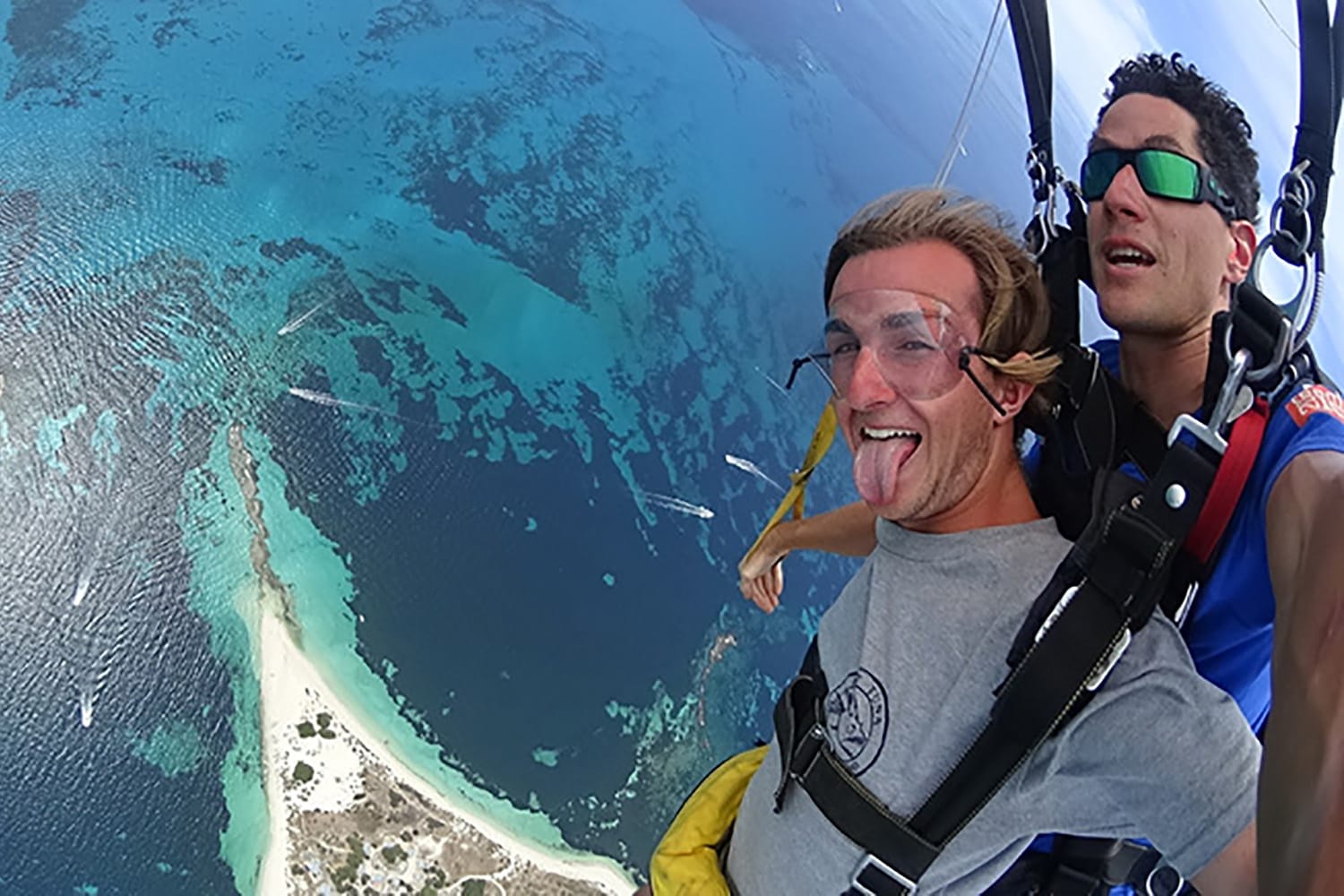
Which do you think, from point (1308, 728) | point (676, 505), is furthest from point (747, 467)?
point (1308, 728)

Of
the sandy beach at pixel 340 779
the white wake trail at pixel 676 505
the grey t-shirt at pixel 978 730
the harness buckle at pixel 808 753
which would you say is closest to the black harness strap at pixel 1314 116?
the grey t-shirt at pixel 978 730

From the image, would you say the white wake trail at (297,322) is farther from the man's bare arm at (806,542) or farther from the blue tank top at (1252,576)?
the blue tank top at (1252,576)

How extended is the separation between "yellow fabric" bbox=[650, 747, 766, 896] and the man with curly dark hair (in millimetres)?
399

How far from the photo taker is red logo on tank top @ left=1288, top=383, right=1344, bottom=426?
2.09ft

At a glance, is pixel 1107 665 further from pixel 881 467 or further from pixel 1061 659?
pixel 881 467

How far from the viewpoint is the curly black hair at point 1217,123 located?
0.99 meters

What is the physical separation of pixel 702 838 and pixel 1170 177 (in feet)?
3.51

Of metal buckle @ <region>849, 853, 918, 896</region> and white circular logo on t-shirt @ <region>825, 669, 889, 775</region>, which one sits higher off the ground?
white circular logo on t-shirt @ <region>825, 669, 889, 775</region>

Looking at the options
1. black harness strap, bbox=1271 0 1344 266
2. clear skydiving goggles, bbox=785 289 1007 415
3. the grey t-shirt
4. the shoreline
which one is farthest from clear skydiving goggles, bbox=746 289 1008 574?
the shoreline

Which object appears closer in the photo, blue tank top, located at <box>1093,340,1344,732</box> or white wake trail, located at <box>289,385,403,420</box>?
blue tank top, located at <box>1093,340,1344,732</box>

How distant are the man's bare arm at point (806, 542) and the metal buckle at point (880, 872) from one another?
1.52ft

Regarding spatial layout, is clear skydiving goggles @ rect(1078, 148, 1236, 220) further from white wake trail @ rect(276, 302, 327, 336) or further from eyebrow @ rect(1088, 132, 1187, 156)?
white wake trail @ rect(276, 302, 327, 336)

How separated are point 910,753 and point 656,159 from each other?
6.50 meters

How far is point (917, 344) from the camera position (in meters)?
0.84
